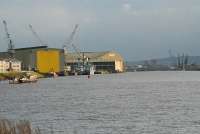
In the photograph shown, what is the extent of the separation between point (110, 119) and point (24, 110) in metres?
16.0

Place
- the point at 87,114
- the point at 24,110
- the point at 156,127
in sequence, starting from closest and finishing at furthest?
the point at 156,127 → the point at 87,114 → the point at 24,110

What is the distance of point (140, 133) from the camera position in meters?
40.5

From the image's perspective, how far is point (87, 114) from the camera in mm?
55438

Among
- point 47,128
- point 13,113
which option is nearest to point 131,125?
point 47,128

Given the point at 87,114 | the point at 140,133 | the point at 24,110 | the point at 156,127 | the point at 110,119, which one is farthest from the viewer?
the point at 24,110

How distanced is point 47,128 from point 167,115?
A: 12.9 m

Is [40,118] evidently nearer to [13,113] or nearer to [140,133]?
[13,113]

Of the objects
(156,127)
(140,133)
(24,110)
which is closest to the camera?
(140,133)

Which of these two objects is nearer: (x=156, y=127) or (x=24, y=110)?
(x=156, y=127)

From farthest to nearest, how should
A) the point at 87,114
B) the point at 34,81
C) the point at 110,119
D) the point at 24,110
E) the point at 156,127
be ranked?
the point at 34,81, the point at 24,110, the point at 87,114, the point at 110,119, the point at 156,127

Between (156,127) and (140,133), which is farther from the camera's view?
(156,127)

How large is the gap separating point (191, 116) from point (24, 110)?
19.7 metres

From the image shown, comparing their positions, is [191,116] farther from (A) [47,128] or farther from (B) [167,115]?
(A) [47,128]

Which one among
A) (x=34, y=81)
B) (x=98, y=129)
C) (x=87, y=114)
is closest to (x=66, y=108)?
(x=87, y=114)
